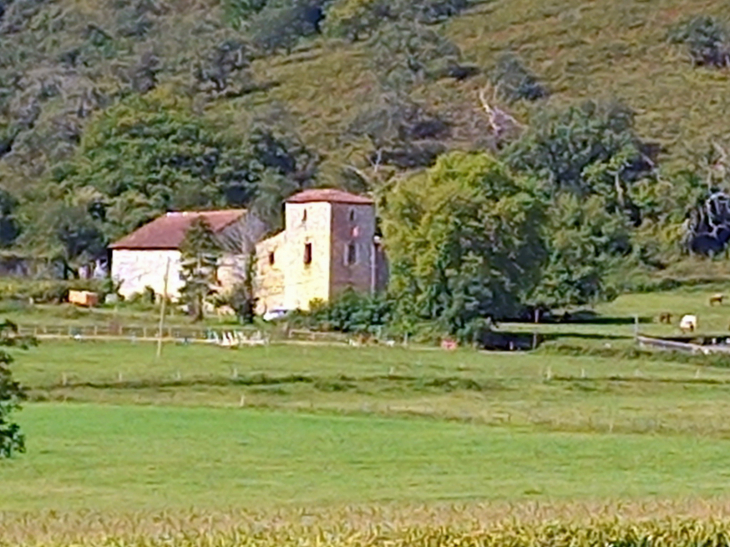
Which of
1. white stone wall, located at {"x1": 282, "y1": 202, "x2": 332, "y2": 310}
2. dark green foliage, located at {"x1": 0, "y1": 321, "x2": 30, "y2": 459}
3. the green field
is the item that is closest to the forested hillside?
white stone wall, located at {"x1": 282, "y1": 202, "x2": 332, "y2": 310}

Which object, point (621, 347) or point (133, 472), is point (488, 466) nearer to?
point (133, 472)

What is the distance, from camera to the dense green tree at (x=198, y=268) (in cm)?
7481

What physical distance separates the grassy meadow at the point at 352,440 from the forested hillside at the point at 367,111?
2238 cm

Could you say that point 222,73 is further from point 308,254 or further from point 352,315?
point 352,315

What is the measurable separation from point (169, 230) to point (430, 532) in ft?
235

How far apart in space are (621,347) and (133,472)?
105ft

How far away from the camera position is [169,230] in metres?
85.7

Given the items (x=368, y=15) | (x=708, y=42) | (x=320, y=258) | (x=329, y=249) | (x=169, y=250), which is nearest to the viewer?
(x=329, y=249)

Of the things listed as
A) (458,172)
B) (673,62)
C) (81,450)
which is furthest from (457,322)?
(673,62)

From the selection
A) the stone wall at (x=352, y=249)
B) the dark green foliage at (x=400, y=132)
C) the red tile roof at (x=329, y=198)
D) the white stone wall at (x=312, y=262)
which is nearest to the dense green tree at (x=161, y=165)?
the dark green foliage at (x=400, y=132)

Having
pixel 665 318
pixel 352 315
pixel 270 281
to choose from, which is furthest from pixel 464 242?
pixel 270 281

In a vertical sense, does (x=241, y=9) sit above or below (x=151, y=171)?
above

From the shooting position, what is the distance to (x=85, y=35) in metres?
166

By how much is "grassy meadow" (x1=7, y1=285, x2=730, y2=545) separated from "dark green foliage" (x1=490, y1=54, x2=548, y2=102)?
258 feet
